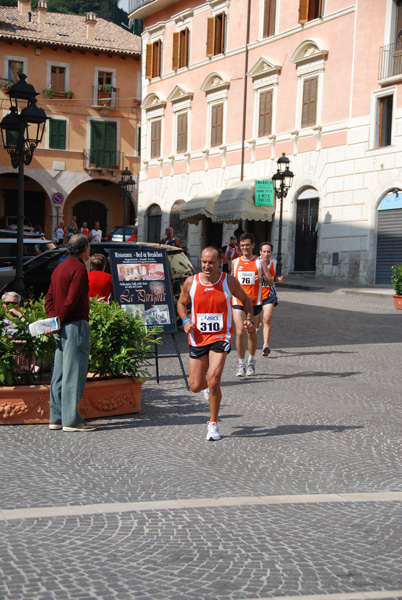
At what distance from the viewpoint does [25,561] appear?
4.27m

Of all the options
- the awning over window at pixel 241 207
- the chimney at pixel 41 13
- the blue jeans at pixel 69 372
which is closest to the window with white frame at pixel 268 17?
the awning over window at pixel 241 207

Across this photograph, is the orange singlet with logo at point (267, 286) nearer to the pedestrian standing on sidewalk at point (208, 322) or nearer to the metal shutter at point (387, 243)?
the pedestrian standing on sidewalk at point (208, 322)

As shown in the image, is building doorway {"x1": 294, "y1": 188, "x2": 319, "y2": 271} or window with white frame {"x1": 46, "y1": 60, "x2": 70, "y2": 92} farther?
window with white frame {"x1": 46, "y1": 60, "x2": 70, "y2": 92}

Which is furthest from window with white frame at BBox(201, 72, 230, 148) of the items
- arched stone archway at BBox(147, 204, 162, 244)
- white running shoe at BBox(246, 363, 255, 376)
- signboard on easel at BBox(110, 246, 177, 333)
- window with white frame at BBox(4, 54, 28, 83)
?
signboard on easel at BBox(110, 246, 177, 333)

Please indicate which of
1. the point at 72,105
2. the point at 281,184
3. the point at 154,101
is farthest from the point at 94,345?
the point at 72,105

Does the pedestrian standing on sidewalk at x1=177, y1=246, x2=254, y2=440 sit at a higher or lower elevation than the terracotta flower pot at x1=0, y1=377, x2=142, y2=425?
higher

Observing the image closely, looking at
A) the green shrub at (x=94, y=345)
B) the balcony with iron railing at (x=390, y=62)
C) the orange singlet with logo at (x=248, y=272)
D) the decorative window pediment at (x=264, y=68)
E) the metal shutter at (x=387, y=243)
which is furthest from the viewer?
the decorative window pediment at (x=264, y=68)

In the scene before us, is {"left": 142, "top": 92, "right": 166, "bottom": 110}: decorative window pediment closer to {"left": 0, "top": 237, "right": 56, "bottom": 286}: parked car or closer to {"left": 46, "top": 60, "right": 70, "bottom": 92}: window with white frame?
{"left": 46, "top": 60, "right": 70, "bottom": 92}: window with white frame

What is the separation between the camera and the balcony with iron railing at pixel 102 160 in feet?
168

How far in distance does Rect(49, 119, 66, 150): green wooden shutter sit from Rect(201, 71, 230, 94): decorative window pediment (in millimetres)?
15494

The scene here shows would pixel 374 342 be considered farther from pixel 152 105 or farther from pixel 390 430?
pixel 152 105

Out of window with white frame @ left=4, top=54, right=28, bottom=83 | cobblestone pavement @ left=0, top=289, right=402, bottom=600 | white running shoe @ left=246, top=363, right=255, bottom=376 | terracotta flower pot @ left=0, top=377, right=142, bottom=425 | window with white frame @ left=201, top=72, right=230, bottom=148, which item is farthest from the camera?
window with white frame @ left=4, top=54, right=28, bottom=83

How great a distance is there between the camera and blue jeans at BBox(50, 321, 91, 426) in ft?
25.1

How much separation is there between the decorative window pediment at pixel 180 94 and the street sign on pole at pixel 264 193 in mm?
7540
